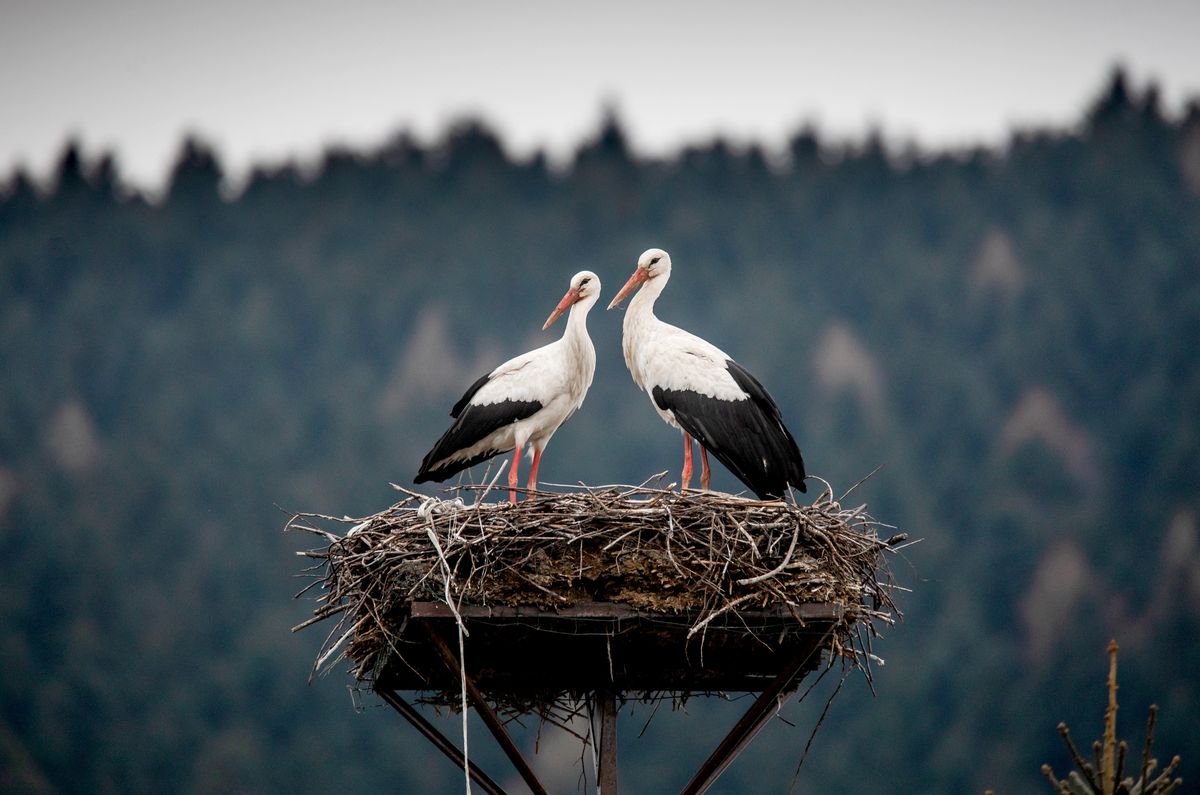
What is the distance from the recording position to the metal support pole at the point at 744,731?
854 centimetres

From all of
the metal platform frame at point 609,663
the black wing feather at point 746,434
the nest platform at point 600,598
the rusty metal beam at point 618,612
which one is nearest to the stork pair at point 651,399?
the black wing feather at point 746,434

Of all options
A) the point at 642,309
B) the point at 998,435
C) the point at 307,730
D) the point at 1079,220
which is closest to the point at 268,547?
the point at 307,730

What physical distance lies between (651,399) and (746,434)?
90 cm

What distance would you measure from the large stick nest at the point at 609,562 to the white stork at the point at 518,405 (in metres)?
2.04

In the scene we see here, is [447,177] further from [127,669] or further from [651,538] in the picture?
[651,538]

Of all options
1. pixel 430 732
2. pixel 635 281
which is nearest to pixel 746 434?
pixel 635 281

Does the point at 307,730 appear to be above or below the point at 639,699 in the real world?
below

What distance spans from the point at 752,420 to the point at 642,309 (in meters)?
1.41

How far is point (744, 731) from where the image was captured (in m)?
8.63

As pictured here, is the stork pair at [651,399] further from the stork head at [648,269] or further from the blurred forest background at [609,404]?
the blurred forest background at [609,404]

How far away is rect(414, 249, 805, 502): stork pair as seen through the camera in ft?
33.0

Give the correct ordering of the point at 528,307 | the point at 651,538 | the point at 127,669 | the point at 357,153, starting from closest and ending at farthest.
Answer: the point at 651,538 < the point at 127,669 < the point at 528,307 < the point at 357,153

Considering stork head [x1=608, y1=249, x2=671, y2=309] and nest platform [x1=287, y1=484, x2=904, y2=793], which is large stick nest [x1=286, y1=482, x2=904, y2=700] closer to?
nest platform [x1=287, y1=484, x2=904, y2=793]

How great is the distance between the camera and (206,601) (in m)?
36.9
